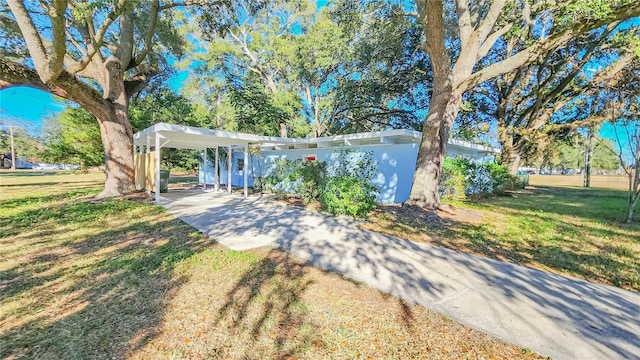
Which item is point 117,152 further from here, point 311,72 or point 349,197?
point 311,72

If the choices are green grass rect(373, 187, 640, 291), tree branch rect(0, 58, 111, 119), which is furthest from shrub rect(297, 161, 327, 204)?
tree branch rect(0, 58, 111, 119)

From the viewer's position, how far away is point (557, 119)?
53.8 feet

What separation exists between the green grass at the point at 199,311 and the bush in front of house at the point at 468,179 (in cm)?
775

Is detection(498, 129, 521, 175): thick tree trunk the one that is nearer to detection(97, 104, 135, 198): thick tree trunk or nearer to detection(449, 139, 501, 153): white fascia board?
detection(449, 139, 501, 153): white fascia board

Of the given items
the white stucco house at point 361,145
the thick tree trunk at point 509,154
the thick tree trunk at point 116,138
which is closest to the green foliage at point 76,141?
the white stucco house at point 361,145

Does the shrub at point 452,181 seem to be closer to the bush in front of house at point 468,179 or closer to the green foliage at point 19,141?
the bush in front of house at point 468,179

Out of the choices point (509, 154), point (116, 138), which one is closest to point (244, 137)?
point (116, 138)

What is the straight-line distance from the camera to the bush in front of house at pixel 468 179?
977cm

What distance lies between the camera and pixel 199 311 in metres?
2.63

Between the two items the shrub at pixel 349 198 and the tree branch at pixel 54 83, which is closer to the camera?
the shrub at pixel 349 198

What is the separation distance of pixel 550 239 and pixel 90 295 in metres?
7.46

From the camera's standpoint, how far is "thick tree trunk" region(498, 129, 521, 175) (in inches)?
616

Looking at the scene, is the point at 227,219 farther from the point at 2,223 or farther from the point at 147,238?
the point at 2,223

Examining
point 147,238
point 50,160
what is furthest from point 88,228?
point 50,160
